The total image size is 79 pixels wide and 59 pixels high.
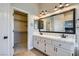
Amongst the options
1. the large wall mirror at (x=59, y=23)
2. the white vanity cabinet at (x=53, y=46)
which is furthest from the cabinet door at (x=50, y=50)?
the large wall mirror at (x=59, y=23)

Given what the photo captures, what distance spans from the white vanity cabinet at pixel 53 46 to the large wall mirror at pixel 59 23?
1.12 feet

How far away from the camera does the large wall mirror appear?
2139 millimetres

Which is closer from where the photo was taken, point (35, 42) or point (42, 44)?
point (42, 44)

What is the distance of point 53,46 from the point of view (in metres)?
2.26

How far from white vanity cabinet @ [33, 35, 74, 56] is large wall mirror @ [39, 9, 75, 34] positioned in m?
0.34

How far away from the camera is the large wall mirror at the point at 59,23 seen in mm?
2139

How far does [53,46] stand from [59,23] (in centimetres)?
60

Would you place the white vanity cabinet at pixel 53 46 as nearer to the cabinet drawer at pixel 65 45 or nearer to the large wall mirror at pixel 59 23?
the cabinet drawer at pixel 65 45

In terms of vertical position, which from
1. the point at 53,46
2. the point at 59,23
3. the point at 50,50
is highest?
the point at 59,23

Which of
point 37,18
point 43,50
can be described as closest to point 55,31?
point 43,50

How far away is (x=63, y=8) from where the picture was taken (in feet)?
7.72

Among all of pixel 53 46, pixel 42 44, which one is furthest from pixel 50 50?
pixel 42 44

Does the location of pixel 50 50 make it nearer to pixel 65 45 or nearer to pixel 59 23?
pixel 65 45

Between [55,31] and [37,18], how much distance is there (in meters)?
0.81
